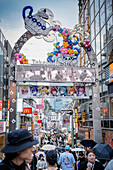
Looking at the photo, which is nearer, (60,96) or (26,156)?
(26,156)

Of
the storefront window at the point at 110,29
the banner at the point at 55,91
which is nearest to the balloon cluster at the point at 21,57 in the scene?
the banner at the point at 55,91

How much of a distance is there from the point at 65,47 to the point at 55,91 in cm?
A: 329

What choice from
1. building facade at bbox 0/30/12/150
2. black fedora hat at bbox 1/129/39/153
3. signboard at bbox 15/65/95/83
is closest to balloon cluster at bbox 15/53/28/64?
signboard at bbox 15/65/95/83

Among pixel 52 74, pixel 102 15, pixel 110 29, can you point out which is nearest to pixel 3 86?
pixel 52 74

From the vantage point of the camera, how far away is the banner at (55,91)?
17.4 meters

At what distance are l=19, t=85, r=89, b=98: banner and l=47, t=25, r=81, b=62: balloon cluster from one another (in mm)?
2177

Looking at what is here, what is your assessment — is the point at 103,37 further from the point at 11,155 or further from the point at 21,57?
the point at 11,155

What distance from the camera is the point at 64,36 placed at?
16797 mm

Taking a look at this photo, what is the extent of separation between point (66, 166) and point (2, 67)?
1790cm

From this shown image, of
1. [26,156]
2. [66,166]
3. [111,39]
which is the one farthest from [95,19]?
[26,156]

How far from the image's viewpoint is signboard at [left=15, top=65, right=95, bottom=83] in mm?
15867

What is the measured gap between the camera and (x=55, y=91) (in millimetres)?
17703

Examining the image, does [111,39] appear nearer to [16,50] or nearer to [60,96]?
[60,96]

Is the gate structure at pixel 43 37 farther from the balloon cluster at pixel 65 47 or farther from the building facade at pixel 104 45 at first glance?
the building facade at pixel 104 45
